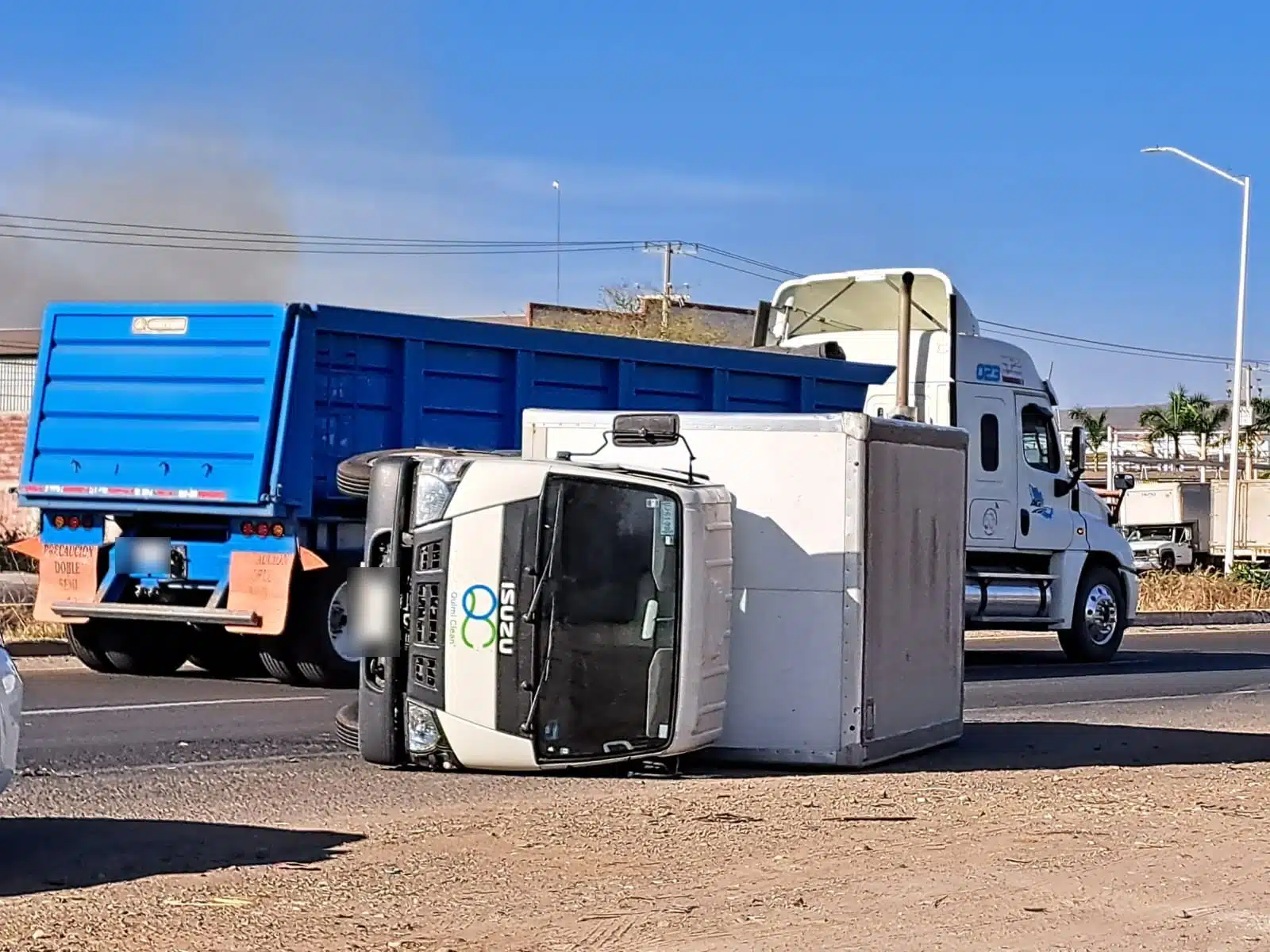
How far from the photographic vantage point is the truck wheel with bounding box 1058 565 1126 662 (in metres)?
19.6

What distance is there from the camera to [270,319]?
14070mm

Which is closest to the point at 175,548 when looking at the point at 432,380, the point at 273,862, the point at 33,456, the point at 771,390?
the point at 33,456

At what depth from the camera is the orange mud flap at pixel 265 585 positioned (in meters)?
14.1

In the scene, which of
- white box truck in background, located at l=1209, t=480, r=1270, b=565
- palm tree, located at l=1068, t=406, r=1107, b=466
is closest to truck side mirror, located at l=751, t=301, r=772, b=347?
white box truck in background, located at l=1209, t=480, r=1270, b=565

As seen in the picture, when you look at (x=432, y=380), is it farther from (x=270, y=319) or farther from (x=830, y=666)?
(x=830, y=666)

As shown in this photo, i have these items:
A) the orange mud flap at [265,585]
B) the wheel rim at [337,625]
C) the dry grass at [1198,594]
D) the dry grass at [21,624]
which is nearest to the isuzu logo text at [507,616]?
the wheel rim at [337,625]

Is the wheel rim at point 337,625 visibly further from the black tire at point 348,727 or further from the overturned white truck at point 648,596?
the overturned white truck at point 648,596

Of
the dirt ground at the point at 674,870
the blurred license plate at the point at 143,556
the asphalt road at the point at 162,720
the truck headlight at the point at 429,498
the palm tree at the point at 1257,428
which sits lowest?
the dirt ground at the point at 674,870

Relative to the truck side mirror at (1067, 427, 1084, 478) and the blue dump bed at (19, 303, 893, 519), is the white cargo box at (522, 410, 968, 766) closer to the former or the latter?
the blue dump bed at (19, 303, 893, 519)

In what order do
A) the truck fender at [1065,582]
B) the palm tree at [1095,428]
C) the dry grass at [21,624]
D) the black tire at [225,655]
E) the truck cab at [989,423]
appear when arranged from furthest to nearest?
the palm tree at [1095,428], the truck fender at [1065,582], the truck cab at [989,423], the dry grass at [21,624], the black tire at [225,655]

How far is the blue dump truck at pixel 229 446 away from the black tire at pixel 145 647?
0.05ft

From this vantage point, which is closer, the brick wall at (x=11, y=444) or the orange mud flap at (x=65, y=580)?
the orange mud flap at (x=65, y=580)

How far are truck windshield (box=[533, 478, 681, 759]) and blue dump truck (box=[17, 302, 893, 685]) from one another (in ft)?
14.4

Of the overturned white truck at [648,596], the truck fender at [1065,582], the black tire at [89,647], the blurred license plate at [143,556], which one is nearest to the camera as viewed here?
the overturned white truck at [648,596]
